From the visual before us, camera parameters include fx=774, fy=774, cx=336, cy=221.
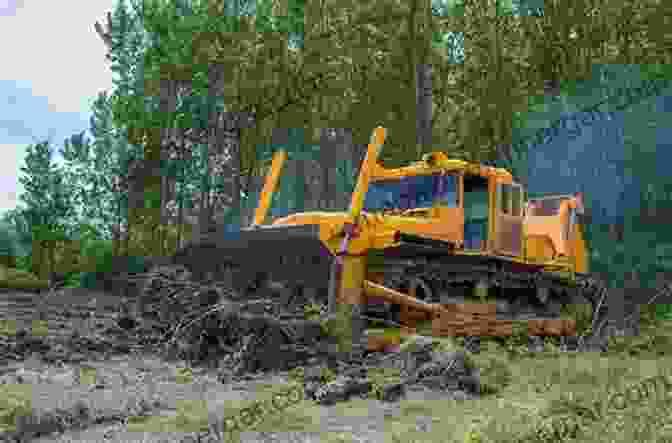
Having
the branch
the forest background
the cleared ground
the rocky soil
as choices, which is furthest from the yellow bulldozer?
the branch

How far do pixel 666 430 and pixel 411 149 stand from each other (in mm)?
24742

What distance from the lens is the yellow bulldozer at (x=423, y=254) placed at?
10.3m

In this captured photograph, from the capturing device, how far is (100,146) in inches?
1148

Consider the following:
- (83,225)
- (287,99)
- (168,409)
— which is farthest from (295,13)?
(168,409)

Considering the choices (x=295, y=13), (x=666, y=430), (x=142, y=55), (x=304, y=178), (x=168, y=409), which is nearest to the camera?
(x=666, y=430)

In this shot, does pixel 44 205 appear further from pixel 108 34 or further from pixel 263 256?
pixel 263 256

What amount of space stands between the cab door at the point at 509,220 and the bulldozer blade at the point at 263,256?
380cm

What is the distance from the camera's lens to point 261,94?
27.0 meters

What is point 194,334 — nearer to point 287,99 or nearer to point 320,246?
point 320,246

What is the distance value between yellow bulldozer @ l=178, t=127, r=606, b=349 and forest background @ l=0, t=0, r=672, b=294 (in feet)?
32.2

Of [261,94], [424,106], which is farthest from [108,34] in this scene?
[424,106]

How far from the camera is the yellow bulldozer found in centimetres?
1028

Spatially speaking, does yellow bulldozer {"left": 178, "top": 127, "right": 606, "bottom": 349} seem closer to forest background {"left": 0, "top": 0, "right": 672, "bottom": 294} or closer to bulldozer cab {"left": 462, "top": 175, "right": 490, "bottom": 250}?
bulldozer cab {"left": 462, "top": 175, "right": 490, "bottom": 250}

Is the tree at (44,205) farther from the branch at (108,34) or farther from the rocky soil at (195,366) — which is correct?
the rocky soil at (195,366)
